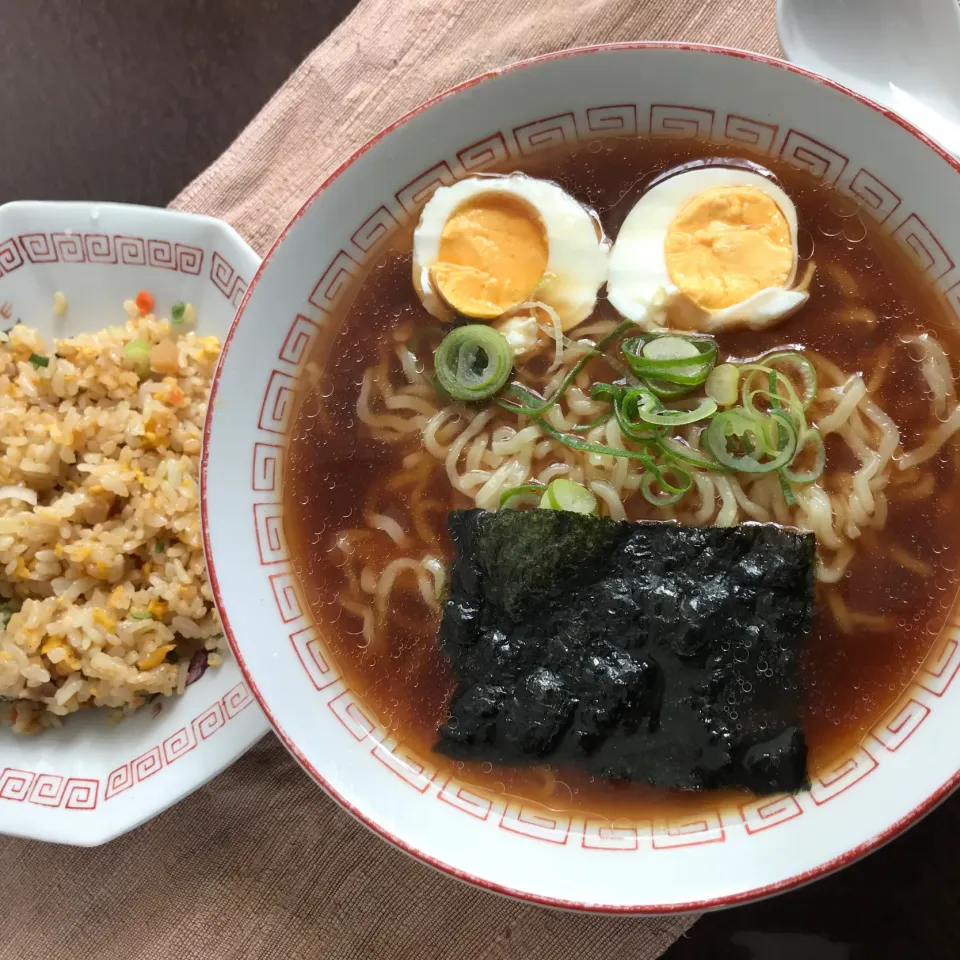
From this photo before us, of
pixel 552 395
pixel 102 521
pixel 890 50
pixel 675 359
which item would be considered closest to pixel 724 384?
pixel 675 359

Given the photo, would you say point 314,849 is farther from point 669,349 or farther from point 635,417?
point 669,349

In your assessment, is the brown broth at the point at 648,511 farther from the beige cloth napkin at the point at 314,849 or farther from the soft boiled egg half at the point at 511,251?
the beige cloth napkin at the point at 314,849

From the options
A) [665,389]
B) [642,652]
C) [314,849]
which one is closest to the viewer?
[642,652]

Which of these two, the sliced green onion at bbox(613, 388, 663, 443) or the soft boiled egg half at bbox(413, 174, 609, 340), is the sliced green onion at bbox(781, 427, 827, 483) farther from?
the soft boiled egg half at bbox(413, 174, 609, 340)

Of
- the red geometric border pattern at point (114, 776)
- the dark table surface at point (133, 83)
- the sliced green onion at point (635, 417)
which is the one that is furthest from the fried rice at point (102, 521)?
the sliced green onion at point (635, 417)

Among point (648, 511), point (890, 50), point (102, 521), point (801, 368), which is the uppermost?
point (890, 50)

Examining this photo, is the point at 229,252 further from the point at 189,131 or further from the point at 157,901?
the point at 157,901
